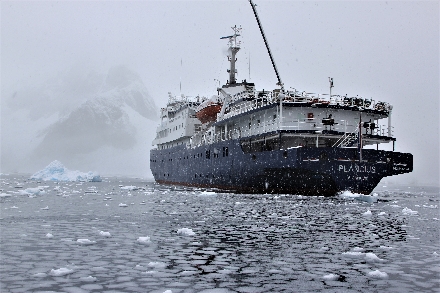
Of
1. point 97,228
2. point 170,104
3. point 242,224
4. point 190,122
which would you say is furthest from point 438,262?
point 170,104

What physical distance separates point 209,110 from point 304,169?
17180 mm

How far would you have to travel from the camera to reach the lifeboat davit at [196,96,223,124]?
39594 mm

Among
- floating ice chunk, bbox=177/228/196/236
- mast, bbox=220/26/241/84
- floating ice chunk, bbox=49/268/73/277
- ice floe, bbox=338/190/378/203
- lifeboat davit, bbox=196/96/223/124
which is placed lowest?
floating ice chunk, bbox=49/268/73/277

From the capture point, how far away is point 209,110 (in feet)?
132

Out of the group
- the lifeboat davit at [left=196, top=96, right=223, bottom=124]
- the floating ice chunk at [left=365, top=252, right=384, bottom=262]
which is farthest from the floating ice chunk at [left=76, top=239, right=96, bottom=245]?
the lifeboat davit at [left=196, top=96, right=223, bottom=124]

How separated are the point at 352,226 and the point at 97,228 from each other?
288 inches

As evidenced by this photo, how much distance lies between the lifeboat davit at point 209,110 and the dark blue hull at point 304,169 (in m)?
7.19

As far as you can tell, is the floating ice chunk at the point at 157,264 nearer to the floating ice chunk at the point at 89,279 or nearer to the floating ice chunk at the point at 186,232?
the floating ice chunk at the point at 89,279

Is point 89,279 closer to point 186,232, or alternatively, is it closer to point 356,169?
point 186,232

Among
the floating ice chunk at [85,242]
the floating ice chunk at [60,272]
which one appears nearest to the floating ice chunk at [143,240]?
the floating ice chunk at [85,242]

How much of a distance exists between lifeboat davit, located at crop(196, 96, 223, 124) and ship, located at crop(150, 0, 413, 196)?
696 mm

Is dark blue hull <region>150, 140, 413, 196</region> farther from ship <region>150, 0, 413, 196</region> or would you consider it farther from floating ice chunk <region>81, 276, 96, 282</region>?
floating ice chunk <region>81, 276, 96, 282</region>

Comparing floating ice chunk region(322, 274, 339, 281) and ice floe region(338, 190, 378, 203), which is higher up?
ice floe region(338, 190, 378, 203)

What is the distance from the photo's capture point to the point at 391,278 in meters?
6.58
